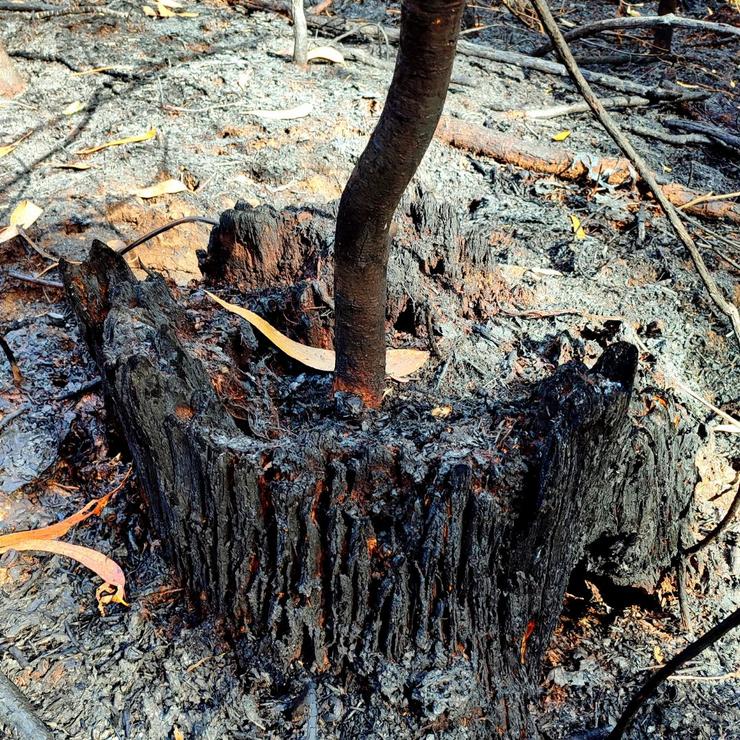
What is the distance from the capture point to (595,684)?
1.84 meters

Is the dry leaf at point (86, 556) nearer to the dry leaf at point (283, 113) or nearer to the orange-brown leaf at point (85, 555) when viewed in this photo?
the orange-brown leaf at point (85, 555)

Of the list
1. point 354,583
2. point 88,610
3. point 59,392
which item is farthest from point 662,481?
point 59,392

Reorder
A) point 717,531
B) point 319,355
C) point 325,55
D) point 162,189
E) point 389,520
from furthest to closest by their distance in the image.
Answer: point 325,55 → point 162,189 → point 319,355 → point 717,531 → point 389,520

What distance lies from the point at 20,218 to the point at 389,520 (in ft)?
8.18

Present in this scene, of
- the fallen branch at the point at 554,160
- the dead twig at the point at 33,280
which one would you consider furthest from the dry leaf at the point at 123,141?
the fallen branch at the point at 554,160

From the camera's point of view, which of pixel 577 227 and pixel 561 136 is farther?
pixel 561 136

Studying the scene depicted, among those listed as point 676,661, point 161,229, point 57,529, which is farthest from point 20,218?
point 676,661

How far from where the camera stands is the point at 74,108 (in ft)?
13.5

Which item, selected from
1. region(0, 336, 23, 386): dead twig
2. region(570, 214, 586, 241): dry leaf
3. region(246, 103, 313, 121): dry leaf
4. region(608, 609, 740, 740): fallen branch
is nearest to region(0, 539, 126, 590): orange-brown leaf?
region(0, 336, 23, 386): dead twig

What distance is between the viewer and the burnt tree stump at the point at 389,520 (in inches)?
61.7

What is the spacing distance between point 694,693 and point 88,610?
1523mm

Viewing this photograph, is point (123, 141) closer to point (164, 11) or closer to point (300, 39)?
point (300, 39)

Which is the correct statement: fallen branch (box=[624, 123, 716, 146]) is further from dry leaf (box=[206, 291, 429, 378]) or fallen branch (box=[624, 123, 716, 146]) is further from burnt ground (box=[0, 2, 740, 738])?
dry leaf (box=[206, 291, 429, 378])

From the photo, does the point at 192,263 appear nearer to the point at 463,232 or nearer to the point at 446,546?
the point at 463,232
